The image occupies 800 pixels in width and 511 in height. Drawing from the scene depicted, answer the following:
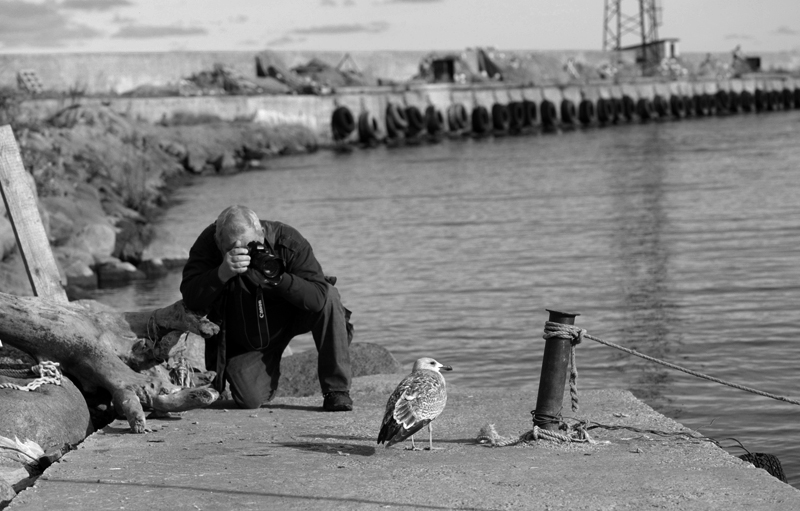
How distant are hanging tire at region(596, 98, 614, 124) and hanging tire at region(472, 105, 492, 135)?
7446 millimetres

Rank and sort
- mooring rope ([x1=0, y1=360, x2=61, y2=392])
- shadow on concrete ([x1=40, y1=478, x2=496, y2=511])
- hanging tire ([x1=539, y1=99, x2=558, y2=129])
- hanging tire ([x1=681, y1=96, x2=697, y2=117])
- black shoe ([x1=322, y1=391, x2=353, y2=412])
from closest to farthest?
shadow on concrete ([x1=40, y1=478, x2=496, y2=511]) → mooring rope ([x1=0, y1=360, x2=61, y2=392]) → black shoe ([x1=322, y1=391, x2=353, y2=412]) → hanging tire ([x1=539, y1=99, x2=558, y2=129]) → hanging tire ([x1=681, y1=96, x2=697, y2=117])

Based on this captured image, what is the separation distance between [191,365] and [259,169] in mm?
26936

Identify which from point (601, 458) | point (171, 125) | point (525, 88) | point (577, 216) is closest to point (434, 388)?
point (601, 458)

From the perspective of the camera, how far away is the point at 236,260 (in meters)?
5.59

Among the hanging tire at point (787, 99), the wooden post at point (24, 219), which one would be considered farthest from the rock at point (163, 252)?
the hanging tire at point (787, 99)

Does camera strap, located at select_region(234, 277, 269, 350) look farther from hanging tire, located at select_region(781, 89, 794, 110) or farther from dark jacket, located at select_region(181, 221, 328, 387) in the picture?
hanging tire, located at select_region(781, 89, 794, 110)

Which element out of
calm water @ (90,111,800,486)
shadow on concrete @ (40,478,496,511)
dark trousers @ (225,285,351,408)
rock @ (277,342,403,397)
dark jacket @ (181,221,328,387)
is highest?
dark jacket @ (181,221,328,387)

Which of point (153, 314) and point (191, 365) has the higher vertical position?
point (153, 314)

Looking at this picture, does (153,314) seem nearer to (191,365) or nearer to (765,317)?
(191,365)

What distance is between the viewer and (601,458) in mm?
5086

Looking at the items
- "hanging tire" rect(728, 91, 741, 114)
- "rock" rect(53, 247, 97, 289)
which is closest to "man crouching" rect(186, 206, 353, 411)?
"rock" rect(53, 247, 97, 289)

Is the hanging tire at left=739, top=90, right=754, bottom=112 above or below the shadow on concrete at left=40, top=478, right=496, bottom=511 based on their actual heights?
below

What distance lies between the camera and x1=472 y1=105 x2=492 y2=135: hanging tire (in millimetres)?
48656

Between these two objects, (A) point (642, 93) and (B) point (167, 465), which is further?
(A) point (642, 93)
